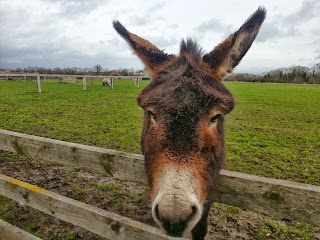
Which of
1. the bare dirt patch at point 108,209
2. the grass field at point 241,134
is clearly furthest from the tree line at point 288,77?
the bare dirt patch at point 108,209

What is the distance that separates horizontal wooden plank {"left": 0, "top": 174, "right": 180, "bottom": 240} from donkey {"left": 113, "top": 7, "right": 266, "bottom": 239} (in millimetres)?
560

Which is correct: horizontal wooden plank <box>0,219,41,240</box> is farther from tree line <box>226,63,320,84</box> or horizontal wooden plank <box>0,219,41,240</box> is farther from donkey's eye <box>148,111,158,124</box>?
tree line <box>226,63,320,84</box>

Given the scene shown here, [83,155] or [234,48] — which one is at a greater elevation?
[234,48]

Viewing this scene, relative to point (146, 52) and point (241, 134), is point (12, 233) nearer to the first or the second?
point (146, 52)

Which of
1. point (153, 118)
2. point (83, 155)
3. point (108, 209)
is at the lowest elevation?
point (108, 209)

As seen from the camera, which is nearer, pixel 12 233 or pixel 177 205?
pixel 177 205

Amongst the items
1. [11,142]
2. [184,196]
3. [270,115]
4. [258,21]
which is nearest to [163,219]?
[184,196]

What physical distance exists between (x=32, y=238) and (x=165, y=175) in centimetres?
178

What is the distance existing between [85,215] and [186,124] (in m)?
1.55

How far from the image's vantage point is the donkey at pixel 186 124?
173 cm

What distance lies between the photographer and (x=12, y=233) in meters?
2.82

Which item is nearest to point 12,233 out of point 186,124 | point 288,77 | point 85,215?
point 85,215

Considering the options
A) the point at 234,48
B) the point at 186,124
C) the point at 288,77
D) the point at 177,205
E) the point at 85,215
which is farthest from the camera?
the point at 288,77

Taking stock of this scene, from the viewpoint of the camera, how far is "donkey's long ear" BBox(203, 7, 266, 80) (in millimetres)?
2455
